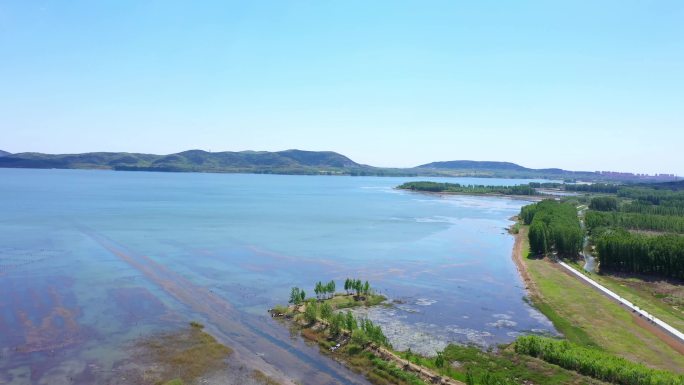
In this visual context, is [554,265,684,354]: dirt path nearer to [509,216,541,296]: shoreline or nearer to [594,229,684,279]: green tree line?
[509,216,541,296]: shoreline

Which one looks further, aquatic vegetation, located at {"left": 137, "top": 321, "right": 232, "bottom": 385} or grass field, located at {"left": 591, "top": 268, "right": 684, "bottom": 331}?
grass field, located at {"left": 591, "top": 268, "right": 684, "bottom": 331}

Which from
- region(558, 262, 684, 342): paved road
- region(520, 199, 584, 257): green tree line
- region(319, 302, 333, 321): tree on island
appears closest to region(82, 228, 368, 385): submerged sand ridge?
region(319, 302, 333, 321): tree on island

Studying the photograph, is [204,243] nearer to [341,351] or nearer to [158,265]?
[158,265]

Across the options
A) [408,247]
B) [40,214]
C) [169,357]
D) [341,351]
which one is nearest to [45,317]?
[169,357]

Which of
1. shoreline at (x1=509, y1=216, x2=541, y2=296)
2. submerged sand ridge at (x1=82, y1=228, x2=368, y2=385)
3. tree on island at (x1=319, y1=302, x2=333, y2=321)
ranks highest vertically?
tree on island at (x1=319, y1=302, x2=333, y2=321)

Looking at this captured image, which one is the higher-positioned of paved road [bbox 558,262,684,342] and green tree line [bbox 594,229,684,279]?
green tree line [bbox 594,229,684,279]

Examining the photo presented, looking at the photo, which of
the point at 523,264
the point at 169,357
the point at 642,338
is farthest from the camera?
the point at 523,264
